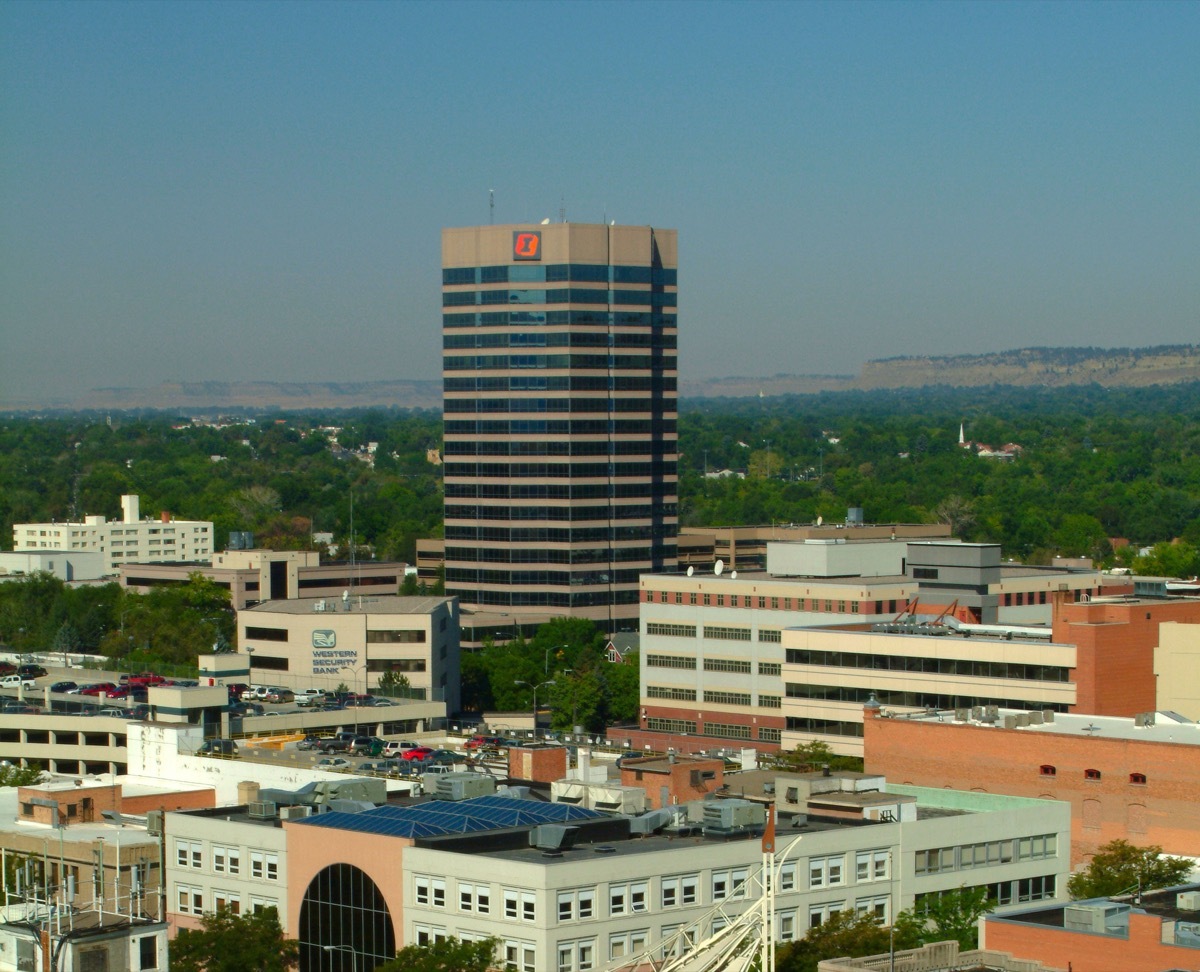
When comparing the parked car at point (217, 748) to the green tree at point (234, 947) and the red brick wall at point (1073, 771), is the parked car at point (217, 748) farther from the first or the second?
the green tree at point (234, 947)

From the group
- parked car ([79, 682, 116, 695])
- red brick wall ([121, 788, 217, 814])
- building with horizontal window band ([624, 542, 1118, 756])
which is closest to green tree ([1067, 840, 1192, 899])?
building with horizontal window band ([624, 542, 1118, 756])

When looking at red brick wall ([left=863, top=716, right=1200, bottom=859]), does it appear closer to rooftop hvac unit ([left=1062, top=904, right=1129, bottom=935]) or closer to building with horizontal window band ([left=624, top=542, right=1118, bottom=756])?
building with horizontal window band ([left=624, top=542, right=1118, bottom=756])

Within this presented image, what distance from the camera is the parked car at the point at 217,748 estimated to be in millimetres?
105875

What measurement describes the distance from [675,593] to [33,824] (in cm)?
7545

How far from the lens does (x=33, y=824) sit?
300ft

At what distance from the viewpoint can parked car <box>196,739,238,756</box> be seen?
347 feet

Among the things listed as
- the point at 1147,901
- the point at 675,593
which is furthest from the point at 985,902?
the point at 675,593

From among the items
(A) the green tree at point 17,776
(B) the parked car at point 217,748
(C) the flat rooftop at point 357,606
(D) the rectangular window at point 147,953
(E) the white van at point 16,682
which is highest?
(C) the flat rooftop at point 357,606

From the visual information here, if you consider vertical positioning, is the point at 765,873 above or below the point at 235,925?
above

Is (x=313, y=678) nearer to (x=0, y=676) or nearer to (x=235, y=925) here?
(x=0, y=676)

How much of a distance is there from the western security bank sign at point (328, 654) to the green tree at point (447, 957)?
98196 millimetres

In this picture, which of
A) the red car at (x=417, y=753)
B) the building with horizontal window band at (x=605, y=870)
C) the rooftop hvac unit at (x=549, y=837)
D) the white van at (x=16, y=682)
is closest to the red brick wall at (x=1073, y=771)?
the building with horizontal window band at (x=605, y=870)

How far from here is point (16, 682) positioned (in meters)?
145

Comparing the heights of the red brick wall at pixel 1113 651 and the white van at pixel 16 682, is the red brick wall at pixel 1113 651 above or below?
above
